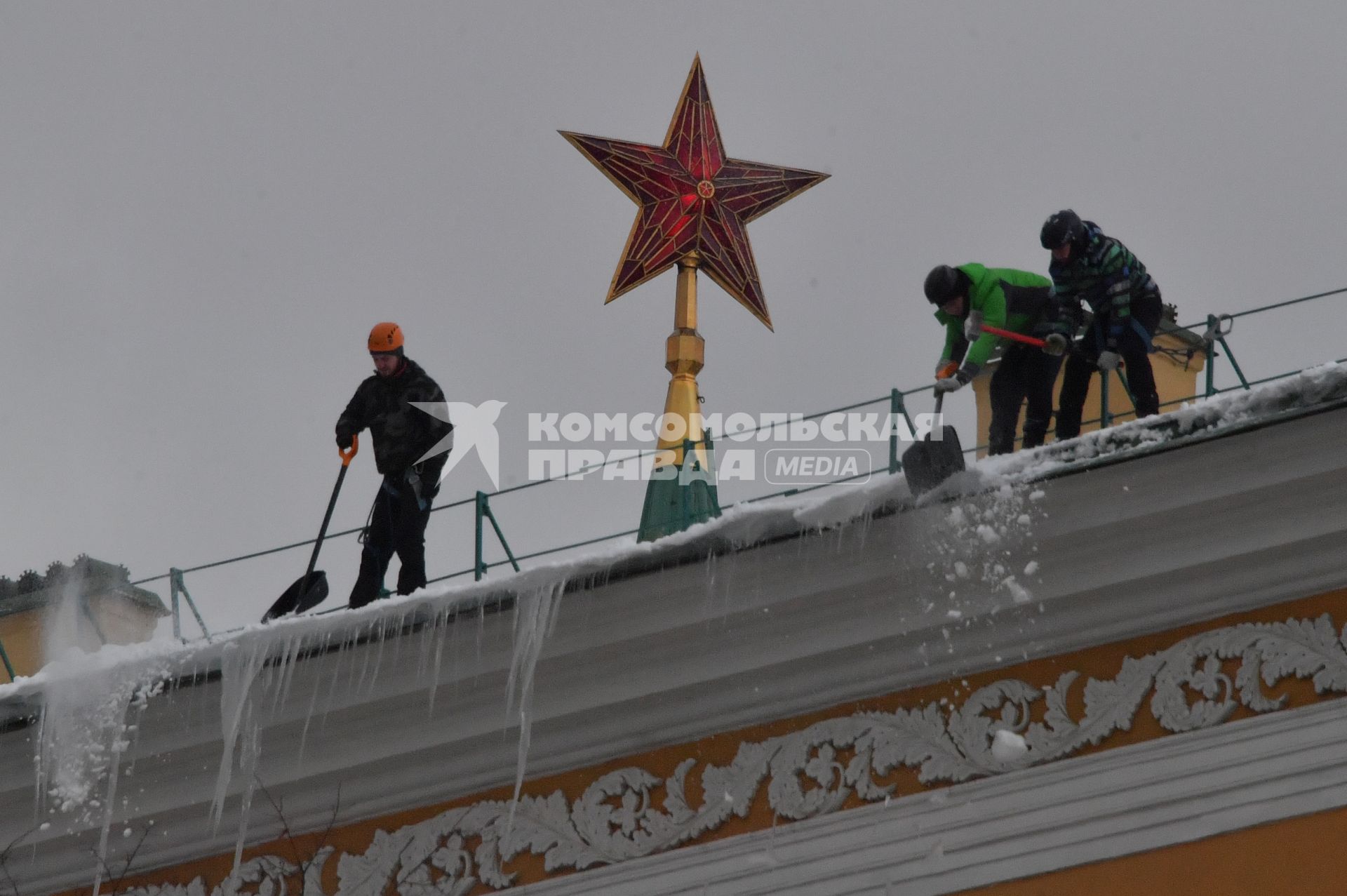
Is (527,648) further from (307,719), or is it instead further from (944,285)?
(944,285)

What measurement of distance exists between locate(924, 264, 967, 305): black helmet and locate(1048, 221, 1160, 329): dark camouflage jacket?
39 cm

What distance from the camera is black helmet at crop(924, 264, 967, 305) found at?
8.39 metres

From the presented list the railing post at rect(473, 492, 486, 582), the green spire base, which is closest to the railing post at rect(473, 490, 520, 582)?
the railing post at rect(473, 492, 486, 582)

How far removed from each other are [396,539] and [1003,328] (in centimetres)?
286

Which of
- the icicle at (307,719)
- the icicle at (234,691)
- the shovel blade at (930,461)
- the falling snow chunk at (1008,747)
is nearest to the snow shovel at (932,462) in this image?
the shovel blade at (930,461)

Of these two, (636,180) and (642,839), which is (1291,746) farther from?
(636,180)

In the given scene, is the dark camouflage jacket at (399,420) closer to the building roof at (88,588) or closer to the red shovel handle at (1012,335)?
the building roof at (88,588)

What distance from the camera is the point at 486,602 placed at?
308 inches

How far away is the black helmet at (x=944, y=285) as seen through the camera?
839 centimetres

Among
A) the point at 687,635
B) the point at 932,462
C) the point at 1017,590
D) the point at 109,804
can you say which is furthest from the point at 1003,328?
the point at 109,804

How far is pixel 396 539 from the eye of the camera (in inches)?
371

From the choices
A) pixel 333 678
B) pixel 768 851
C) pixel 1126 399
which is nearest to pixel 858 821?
pixel 768 851

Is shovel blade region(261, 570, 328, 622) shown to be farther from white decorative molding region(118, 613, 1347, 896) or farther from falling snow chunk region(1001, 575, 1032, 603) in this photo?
falling snow chunk region(1001, 575, 1032, 603)

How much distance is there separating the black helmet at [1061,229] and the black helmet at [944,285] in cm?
36
